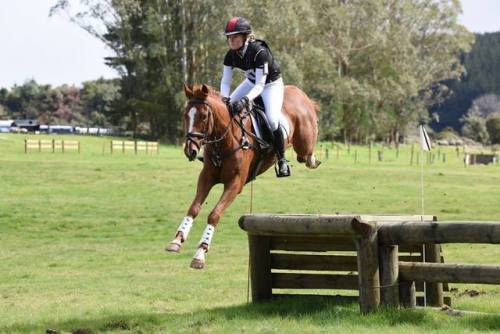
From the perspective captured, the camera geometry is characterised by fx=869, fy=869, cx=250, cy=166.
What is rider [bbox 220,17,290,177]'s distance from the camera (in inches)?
452

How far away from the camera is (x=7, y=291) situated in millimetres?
18141

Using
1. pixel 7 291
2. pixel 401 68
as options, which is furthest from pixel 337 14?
pixel 7 291

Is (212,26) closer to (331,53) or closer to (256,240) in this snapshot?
(331,53)

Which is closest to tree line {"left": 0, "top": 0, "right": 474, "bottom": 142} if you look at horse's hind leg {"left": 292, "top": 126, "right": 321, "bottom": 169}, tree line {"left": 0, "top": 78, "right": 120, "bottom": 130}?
tree line {"left": 0, "top": 78, "right": 120, "bottom": 130}

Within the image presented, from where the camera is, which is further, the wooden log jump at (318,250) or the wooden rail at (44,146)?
the wooden rail at (44,146)

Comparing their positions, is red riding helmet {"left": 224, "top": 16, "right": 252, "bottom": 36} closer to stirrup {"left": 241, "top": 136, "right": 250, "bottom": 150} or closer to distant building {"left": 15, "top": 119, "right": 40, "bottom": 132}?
stirrup {"left": 241, "top": 136, "right": 250, "bottom": 150}

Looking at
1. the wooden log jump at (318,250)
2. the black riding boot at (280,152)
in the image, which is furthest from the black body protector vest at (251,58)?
the wooden log jump at (318,250)

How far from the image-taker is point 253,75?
12.0 metres

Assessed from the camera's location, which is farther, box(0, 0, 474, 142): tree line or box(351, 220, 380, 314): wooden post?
box(0, 0, 474, 142): tree line

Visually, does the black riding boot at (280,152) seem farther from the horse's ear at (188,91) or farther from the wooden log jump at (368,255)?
the horse's ear at (188,91)

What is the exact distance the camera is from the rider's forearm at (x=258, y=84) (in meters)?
11.6

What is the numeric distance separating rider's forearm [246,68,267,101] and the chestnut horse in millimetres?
317

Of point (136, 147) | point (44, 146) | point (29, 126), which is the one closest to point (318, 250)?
point (44, 146)

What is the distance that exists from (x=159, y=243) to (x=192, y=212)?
58.6 feet
